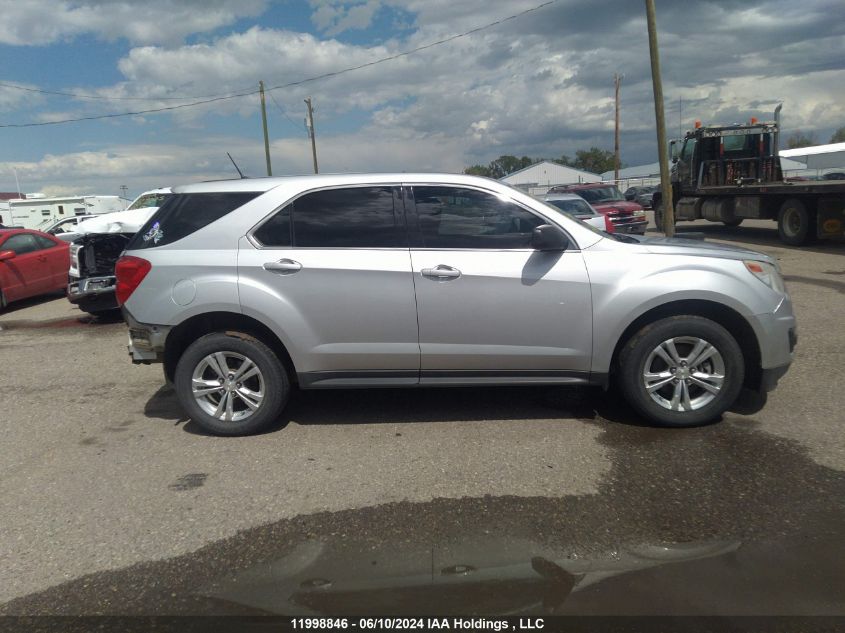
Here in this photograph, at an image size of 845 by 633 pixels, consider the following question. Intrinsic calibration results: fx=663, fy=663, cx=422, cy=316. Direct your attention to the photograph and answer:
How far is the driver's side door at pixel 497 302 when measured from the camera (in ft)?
15.1

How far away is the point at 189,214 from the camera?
4.88 meters

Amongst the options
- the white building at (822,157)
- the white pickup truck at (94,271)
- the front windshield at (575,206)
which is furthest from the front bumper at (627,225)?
the white building at (822,157)

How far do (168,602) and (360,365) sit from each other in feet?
6.98

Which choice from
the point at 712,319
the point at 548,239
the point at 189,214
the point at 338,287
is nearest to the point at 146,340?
the point at 189,214

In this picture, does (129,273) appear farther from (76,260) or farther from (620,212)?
(620,212)

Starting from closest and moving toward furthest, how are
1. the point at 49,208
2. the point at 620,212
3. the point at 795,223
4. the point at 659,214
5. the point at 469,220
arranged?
the point at 469,220 → the point at 795,223 → the point at 620,212 → the point at 659,214 → the point at 49,208

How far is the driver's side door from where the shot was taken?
4602 millimetres

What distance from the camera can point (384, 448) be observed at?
4.62 m

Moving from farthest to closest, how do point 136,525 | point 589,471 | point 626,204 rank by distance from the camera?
point 626,204 → point 589,471 → point 136,525

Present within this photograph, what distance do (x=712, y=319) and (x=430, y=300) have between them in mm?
2040

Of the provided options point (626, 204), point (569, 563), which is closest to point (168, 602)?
point (569, 563)

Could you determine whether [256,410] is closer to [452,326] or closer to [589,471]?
[452,326]

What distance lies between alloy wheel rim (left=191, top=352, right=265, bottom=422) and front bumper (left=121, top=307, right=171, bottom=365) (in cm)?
31

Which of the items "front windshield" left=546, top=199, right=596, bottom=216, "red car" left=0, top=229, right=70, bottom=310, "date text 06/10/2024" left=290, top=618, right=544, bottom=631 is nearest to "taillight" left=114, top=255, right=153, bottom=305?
"date text 06/10/2024" left=290, top=618, right=544, bottom=631
